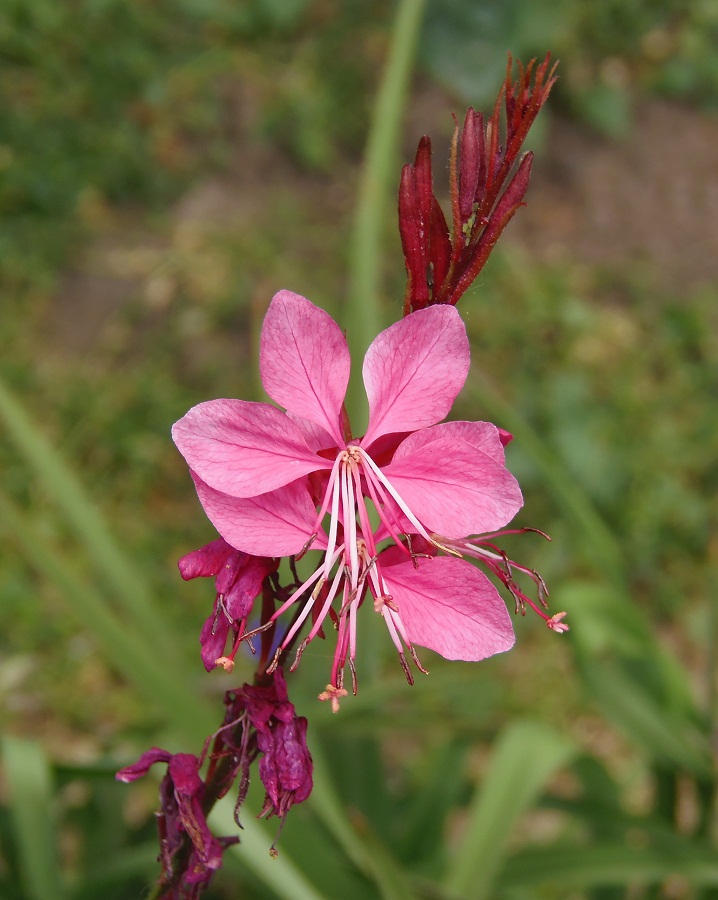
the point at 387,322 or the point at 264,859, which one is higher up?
the point at 387,322

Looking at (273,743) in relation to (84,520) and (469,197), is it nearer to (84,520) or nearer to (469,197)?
(469,197)

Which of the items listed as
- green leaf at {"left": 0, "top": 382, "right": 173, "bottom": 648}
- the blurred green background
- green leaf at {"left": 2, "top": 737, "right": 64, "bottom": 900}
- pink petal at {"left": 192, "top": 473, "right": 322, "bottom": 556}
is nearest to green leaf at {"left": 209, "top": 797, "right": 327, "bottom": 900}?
the blurred green background

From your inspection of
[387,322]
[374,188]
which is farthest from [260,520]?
[387,322]

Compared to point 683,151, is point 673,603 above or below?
below

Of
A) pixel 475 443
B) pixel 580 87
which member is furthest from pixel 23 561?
pixel 580 87

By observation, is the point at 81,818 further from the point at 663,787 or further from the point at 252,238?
the point at 252,238
